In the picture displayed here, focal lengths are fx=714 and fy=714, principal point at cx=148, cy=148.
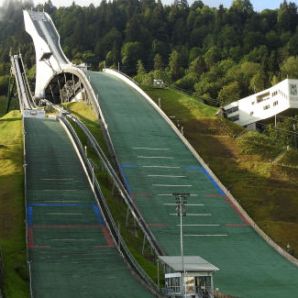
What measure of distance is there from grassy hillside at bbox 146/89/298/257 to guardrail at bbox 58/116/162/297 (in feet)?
29.4

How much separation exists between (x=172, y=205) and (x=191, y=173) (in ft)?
20.1

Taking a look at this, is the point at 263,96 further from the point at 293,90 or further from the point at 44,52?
the point at 44,52

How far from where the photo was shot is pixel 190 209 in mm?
40938

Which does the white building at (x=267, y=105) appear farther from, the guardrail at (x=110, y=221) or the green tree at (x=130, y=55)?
the green tree at (x=130, y=55)

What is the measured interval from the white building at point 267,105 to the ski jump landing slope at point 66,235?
26170mm

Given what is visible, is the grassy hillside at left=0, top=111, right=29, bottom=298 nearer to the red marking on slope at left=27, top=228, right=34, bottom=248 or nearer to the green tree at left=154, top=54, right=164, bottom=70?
the red marking on slope at left=27, top=228, right=34, bottom=248

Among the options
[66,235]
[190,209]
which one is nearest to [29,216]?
[66,235]

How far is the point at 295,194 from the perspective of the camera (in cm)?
4434

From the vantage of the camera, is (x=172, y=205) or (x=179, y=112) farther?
(x=179, y=112)

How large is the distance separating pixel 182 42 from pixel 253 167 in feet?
263

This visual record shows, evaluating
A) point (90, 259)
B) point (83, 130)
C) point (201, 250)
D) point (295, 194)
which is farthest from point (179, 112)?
point (90, 259)

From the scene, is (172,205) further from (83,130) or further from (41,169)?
(83,130)

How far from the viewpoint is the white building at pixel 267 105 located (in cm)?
6762

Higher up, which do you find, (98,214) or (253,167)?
(253,167)
